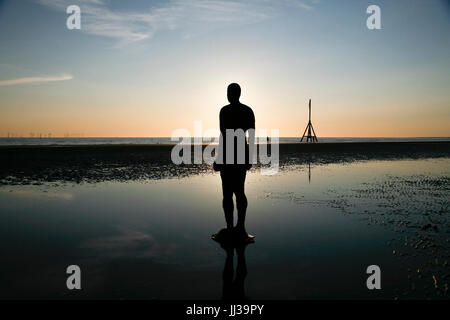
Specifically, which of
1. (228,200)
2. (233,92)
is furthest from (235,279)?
(233,92)

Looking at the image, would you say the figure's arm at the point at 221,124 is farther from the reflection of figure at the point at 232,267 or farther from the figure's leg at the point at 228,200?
the reflection of figure at the point at 232,267

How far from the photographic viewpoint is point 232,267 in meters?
3.93

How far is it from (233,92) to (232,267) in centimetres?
319

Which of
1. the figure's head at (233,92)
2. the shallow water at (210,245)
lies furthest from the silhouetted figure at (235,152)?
the shallow water at (210,245)

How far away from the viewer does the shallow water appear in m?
3.35

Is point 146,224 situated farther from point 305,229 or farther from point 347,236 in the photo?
point 347,236

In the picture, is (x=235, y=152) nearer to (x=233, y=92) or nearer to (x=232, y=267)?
(x=233, y=92)

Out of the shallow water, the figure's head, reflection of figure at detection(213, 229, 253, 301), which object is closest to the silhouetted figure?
the figure's head

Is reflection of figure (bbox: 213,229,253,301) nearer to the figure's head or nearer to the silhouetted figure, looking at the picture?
the silhouetted figure

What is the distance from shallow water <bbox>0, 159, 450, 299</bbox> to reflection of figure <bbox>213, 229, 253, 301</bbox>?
76 mm

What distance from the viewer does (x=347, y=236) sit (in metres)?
5.21

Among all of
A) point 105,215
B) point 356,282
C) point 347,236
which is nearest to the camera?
point 356,282
